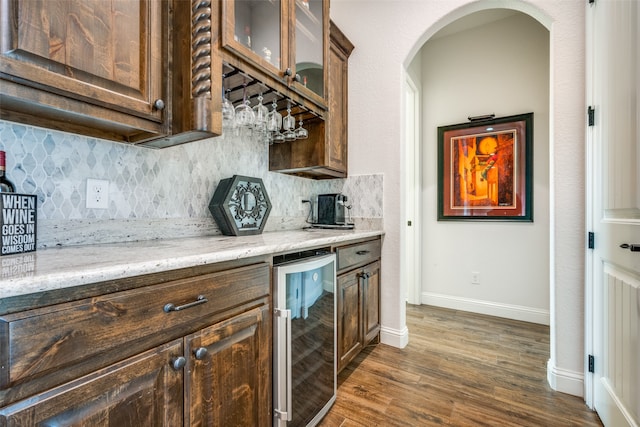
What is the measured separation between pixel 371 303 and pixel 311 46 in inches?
71.2

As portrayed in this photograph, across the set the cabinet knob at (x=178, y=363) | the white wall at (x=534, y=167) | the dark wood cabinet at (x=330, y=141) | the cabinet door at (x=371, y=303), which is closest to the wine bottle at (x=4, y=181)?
the cabinet knob at (x=178, y=363)

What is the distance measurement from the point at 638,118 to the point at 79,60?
1943 mm

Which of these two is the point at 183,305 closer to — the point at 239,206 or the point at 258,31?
the point at 239,206

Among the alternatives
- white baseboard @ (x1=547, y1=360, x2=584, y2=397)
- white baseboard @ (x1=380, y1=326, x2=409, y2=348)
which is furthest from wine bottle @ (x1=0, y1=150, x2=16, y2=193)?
white baseboard @ (x1=547, y1=360, x2=584, y2=397)

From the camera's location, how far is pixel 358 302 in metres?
2.01

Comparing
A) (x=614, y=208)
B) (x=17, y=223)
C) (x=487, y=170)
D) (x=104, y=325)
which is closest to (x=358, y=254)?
(x=614, y=208)

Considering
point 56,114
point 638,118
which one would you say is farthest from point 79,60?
point 638,118

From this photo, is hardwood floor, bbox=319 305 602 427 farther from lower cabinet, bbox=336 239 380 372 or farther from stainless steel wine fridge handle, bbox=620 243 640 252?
stainless steel wine fridge handle, bbox=620 243 640 252

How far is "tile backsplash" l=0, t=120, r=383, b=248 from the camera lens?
3.54 feet

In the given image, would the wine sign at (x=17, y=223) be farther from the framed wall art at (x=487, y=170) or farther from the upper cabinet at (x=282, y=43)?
the framed wall art at (x=487, y=170)

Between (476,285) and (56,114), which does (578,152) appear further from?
(56,114)

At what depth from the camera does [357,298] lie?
78.6 inches

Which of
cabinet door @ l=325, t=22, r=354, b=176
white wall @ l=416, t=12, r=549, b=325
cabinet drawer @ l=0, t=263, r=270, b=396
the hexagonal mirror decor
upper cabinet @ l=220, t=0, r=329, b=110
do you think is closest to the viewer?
cabinet drawer @ l=0, t=263, r=270, b=396

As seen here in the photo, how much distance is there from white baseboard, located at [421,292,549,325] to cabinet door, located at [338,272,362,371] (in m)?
1.62
